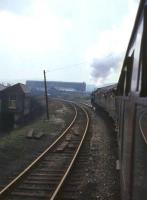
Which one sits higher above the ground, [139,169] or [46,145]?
[139,169]

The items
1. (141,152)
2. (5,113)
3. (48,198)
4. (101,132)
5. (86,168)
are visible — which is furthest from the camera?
(5,113)

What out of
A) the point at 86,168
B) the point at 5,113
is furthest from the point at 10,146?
the point at 5,113

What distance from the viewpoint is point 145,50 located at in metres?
4.00

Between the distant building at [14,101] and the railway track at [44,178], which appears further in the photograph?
the distant building at [14,101]

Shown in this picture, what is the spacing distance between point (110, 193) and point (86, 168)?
323 cm

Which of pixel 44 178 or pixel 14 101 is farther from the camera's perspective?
pixel 14 101

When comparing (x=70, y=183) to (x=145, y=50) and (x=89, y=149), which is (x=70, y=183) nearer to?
(x=89, y=149)

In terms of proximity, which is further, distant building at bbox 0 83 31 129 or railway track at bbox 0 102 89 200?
distant building at bbox 0 83 31 129

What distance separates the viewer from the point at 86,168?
1338cm

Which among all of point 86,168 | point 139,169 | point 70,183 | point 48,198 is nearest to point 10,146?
point 86,168

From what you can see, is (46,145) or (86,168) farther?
(46,145)

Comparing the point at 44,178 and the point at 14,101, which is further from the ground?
the point at 14,101

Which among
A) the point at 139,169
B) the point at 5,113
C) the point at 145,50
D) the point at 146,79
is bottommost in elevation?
the point at 5,113

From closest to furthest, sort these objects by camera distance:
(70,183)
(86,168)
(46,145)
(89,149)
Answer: (70,183) → (86,168) → (89,149) → (46,145)
